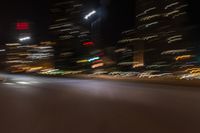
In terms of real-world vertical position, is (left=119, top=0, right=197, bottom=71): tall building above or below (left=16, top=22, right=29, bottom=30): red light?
below

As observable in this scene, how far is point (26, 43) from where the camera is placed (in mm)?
77375

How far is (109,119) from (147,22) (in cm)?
3215

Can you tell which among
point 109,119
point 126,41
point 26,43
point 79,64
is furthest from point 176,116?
point 26,43

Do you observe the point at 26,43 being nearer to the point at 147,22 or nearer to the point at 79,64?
the point at 79,64

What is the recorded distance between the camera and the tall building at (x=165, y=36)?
1398 inches

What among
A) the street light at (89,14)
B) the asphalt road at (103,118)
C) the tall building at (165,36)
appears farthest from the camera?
the street light at (89,14)

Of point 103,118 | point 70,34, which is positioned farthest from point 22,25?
point 103,118

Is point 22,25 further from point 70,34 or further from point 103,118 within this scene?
point 103,118

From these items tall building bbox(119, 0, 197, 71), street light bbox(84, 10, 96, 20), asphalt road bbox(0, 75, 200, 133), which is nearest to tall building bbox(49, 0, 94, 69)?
street light bbox(84, 10, 96, 20)

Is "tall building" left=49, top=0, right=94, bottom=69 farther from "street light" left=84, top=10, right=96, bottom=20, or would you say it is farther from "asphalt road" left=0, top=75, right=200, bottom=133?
"asphalt road" left=0, top=75, right=200, bottom=133

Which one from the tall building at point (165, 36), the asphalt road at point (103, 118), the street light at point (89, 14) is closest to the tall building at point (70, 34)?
the street light at point (89, 14)

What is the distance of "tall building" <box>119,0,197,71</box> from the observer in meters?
35.5

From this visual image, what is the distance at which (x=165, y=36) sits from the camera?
36375mm

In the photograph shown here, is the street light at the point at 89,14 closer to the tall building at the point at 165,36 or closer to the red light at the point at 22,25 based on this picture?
the red light at the point at 22,25
